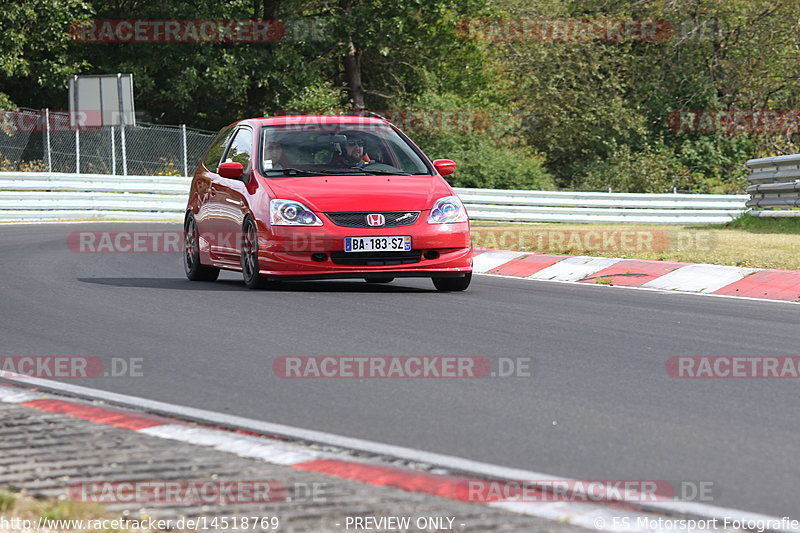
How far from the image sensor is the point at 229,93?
38.8 m

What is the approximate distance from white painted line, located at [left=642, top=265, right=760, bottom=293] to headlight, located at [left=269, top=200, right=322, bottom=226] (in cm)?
374

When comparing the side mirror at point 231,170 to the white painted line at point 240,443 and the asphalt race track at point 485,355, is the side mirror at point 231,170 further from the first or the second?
the white painted line at point 240,443

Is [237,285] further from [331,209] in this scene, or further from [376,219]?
[376,219]

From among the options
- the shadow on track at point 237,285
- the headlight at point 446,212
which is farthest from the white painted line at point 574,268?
the headlight at point 446,212

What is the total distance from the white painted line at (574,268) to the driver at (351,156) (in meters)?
2.94

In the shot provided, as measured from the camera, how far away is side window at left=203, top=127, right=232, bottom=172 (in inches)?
516

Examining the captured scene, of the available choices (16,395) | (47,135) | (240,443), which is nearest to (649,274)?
(16,395)

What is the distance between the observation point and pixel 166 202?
1137 inches

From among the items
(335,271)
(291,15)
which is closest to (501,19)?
(291,15)

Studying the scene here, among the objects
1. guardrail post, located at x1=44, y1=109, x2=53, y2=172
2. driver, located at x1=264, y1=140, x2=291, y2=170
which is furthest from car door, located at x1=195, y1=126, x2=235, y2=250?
guardrail post, located at x1=44, y1=109, x2=53, y2=172

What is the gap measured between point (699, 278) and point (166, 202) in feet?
59.9

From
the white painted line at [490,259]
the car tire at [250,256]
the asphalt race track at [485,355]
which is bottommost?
the white painted line at [490,259]

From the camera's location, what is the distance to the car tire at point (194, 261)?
Result: 12.9m

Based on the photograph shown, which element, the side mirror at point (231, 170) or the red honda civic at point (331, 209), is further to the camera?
the side mirror at point (231, 170)
